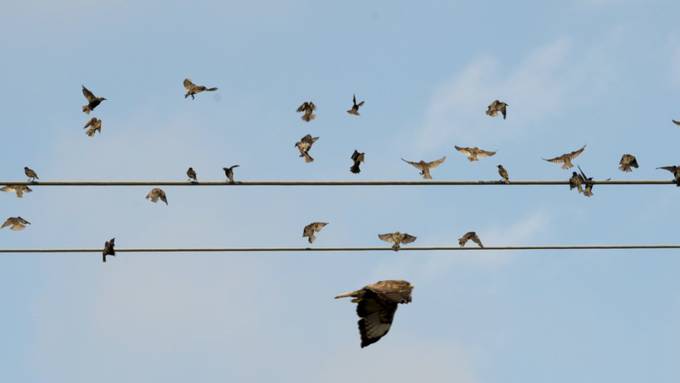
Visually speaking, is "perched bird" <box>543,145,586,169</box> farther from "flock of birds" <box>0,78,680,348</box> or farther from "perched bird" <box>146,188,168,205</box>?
"perched bird" <box>146,188,168,205</box>

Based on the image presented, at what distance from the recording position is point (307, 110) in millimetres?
25094

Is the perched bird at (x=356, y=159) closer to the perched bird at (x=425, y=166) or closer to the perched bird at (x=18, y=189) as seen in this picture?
the perched bird at (x=425, y=166)

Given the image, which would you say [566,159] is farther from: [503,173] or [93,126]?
[93,126]

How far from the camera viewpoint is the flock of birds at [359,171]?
17188 millimetres

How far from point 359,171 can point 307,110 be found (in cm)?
342

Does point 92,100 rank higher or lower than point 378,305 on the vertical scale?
higher

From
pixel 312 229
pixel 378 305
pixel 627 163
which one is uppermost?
pixel 627 163

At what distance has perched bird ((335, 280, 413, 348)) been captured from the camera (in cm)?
1708

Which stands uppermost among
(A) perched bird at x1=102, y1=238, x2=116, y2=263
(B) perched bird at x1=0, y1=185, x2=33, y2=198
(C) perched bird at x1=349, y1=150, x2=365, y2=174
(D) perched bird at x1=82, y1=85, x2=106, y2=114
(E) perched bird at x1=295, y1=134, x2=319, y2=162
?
(D) perched bird at x1=82, y1=85, x2=106, y2=114

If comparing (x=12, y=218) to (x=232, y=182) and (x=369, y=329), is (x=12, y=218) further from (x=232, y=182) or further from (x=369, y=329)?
(x=369, y=329)

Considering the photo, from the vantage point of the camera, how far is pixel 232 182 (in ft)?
60.7

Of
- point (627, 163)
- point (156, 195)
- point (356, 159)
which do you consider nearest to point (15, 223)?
point (156, 195)

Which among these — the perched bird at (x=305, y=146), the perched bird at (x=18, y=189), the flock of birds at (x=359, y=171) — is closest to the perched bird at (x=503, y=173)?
the flock of birds at (x=359, y=171)

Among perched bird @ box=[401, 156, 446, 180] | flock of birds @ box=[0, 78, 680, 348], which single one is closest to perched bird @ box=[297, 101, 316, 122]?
flock of birds @ box=[0, 78, 680, 348]
